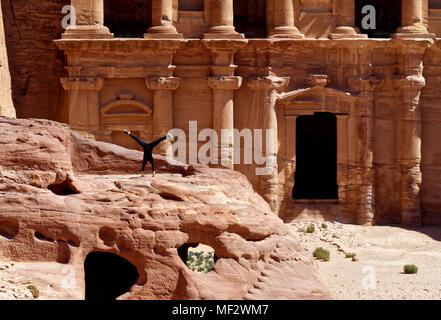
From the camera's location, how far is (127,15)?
30.2 metres

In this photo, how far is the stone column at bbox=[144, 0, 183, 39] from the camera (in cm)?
2686

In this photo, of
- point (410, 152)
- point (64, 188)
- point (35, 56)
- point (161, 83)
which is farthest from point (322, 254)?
point (35, 56)

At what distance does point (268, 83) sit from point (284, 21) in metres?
2.16

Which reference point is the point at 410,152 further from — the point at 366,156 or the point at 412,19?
the point at 412,19

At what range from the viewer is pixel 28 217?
14359 millimetres

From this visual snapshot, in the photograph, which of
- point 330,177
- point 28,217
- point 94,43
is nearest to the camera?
point 28,217

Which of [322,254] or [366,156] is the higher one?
[366,156]

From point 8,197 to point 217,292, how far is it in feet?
12.4

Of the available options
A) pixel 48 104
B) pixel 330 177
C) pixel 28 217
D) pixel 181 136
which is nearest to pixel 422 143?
pixel 330 177

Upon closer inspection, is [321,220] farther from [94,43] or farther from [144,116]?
[94,43]

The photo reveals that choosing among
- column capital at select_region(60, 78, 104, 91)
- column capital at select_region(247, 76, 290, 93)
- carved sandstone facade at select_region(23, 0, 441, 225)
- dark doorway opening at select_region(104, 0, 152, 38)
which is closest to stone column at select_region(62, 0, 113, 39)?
carved sandstone facade at select_region(23, 0, 441, 225)

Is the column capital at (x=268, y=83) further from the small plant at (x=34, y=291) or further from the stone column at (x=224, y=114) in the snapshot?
the small plant at (x=34, y=291)

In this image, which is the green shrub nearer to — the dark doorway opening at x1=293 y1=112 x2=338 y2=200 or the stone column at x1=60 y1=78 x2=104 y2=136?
the stone column at x1=60 y1=78 x2=104 y2=136

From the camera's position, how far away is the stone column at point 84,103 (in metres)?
26.4
